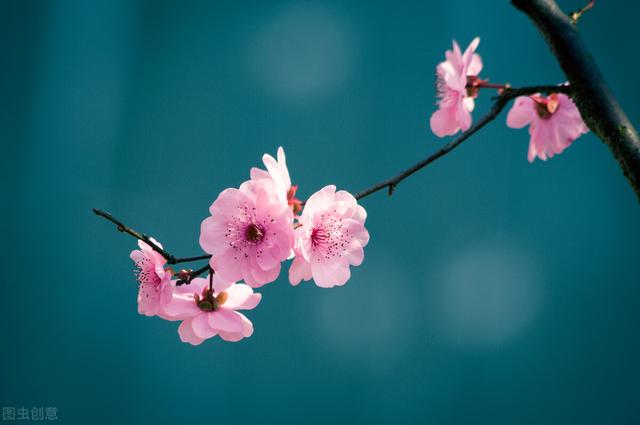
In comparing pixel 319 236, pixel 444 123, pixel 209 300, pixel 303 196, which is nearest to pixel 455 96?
pixel 444 123

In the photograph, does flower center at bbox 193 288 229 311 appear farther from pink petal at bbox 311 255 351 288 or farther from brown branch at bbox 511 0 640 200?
brown branch at bbox 511 0 640 200

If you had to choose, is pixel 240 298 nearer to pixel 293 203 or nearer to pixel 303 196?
pixel 293 203

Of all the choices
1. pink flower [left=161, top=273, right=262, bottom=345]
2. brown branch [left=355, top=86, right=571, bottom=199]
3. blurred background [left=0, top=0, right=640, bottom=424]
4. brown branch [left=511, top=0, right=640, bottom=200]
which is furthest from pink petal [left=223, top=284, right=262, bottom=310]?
blurred background [left=0, top=0, right=640, bottom=424]

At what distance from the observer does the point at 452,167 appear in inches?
94.3

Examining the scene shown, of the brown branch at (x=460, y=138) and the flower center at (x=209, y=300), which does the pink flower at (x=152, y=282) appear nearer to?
the flower center at (x=209, y=300)

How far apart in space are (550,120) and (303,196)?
1.75 metres

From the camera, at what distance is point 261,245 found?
46 cm

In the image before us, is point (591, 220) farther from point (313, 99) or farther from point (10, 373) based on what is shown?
point (10, 373)

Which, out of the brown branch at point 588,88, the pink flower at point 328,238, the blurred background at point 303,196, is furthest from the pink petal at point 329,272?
the blurred background at point 303,196

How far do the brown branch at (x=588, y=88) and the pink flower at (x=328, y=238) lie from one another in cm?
19

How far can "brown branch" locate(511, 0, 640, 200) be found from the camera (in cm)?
37

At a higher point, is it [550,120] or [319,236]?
[550,120]

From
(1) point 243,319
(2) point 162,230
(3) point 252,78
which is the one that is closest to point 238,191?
(1) point 243,319

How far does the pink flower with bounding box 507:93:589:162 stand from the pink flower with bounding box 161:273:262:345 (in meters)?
0.38
